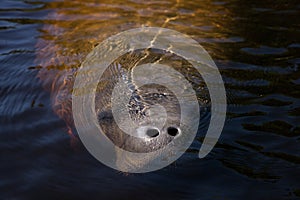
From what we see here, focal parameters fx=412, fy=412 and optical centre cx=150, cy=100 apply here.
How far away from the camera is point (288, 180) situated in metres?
3.03

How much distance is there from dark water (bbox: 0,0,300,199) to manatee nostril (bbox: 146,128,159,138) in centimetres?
33

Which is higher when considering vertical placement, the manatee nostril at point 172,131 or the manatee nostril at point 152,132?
the manatee nostril at point 172,131

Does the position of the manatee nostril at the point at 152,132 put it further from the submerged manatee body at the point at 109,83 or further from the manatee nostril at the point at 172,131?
the manatee nostril at the point at 172,131

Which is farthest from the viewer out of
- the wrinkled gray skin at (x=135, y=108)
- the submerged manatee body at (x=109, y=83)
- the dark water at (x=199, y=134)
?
the submerged manatee body at (x=109, y=83)

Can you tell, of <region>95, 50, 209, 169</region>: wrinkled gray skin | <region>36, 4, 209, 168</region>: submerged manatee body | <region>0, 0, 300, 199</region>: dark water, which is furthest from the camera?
<region>36, 4, 209, 168</region>: submerged manatee body

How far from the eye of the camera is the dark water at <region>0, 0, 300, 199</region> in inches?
120

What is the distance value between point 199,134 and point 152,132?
1.31 feet

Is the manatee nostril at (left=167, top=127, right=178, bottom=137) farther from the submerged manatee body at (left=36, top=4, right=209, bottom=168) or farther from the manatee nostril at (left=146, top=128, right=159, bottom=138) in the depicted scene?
the manatee nostril at (left=146, top=128, right=159, bottom=138)

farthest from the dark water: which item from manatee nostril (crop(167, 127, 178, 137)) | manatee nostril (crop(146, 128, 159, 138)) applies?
manatee nostril (crop(146, 128, 159, 138))

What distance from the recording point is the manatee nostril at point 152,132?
348 cm

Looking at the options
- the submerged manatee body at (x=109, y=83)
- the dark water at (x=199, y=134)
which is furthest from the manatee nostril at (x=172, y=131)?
the dark water at (x=199, y=134)

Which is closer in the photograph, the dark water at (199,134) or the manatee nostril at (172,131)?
the dark water at (199,134)

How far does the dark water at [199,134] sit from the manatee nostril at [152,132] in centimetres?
33

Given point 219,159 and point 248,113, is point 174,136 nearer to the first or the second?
point 219,159
